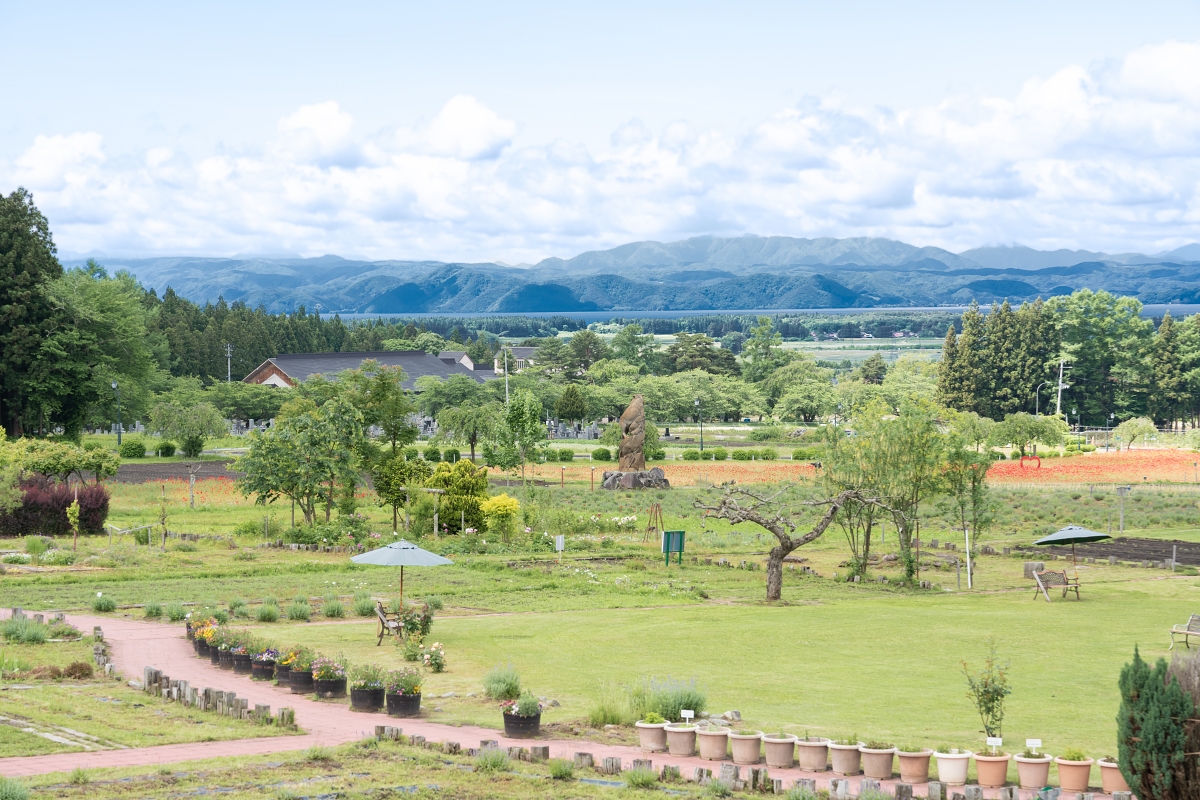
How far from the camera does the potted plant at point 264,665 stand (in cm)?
1789

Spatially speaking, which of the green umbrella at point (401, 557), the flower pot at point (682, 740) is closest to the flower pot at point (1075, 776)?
the flower pot at point (682, 740)

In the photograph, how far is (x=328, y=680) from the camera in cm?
1656

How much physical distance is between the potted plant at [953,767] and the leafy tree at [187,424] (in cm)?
6755

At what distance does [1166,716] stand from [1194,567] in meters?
24.4


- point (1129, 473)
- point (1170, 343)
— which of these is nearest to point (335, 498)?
point (1129, 473)

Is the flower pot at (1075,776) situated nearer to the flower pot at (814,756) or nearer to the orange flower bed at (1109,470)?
the flower pot at (814,756)

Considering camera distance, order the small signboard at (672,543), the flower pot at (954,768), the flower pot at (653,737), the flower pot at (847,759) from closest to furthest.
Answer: the flower pot at (954,768) < the flower pot at (847,759) < the flower pot at (653,737) < the small signboard at (672,543)

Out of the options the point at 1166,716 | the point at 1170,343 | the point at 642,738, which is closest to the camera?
the point at 1166,716

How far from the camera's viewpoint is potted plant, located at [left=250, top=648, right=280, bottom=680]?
1789cm

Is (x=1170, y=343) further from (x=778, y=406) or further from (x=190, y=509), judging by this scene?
(x=190, y=509)

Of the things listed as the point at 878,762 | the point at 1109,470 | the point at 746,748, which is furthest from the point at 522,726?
the point at 1109,470

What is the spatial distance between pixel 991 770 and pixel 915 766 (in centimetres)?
79

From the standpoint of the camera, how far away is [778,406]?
10719cm

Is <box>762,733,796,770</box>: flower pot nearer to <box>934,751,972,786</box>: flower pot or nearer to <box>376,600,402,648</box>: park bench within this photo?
<box>934,751,972,786</box>: flower pot
